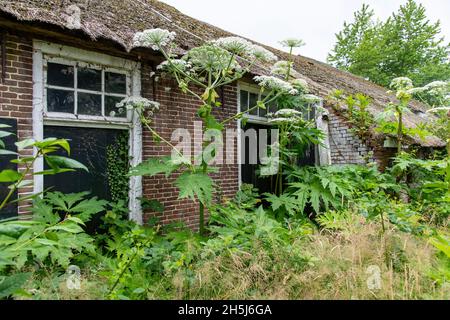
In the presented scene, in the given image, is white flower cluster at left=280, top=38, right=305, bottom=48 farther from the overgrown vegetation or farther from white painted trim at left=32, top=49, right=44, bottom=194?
white painted trim at left=32, top=49, right=44, bottom=194

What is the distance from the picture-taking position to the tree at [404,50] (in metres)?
23.5

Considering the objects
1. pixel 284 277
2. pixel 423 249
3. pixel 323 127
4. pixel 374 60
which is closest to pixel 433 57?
pixel 374 60

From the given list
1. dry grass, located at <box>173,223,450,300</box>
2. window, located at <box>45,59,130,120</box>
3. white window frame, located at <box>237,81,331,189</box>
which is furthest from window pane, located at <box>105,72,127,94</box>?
dry grass, located at <box>173,223,450,300</box>

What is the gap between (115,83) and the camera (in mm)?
4688

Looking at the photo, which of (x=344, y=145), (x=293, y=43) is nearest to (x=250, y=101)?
(x=293, y=43)

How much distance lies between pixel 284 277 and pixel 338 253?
82 cm

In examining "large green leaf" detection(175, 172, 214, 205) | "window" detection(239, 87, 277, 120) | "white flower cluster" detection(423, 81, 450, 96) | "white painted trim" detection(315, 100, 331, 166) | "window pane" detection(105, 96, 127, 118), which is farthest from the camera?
"white painted trim" detection(315, 100, 331, 166)

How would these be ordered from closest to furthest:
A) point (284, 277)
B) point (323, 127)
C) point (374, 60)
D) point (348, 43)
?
point (284, 277) < point (323, 127) < point (374, 60) < point (348, 43)

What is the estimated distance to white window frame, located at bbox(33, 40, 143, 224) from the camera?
12.8 feet

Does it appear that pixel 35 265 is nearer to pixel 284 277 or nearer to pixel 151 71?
pixel 284 277

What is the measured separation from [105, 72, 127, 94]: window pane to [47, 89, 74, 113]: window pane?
544 millimetres

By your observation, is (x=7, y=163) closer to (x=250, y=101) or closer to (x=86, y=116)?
(x=86, y=116)

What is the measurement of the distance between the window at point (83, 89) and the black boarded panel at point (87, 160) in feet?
0.76

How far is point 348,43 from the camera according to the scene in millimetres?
26156
